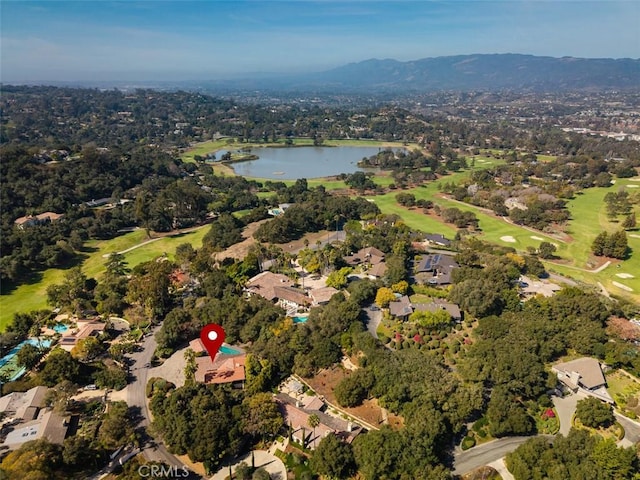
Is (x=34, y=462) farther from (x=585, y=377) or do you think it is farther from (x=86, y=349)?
(x=585, y=377)

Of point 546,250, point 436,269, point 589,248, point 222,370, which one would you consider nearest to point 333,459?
point 222,370

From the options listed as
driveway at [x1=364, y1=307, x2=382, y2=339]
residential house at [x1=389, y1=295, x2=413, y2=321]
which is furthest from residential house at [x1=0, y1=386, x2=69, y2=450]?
residential house at [x1=389, y1=295, x2=413, y2=321]

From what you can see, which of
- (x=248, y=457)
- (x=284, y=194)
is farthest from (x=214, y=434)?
(x=284, y=194)

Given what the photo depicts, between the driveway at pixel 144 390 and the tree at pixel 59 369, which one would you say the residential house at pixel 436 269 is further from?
the tree at pixel 59 369

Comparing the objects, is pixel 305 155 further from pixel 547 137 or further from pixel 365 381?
pixel 365 381

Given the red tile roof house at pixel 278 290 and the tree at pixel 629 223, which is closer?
the red tile roof house at pixel 278 290

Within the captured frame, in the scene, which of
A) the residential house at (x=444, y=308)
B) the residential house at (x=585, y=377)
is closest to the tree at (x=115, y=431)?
the residential house at (x=444, y=308)
